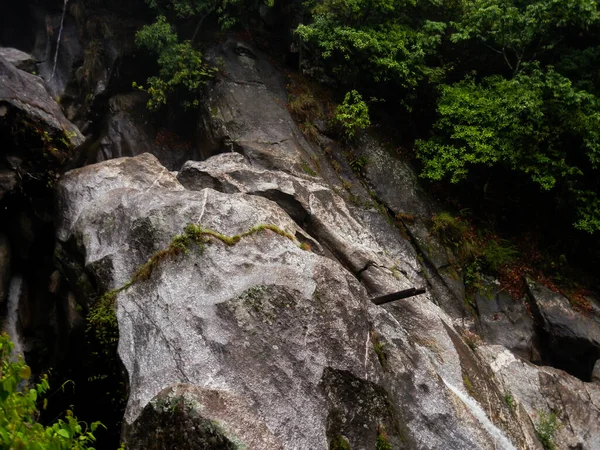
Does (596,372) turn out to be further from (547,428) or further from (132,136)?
(132,136)

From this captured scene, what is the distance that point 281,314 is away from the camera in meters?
5.50

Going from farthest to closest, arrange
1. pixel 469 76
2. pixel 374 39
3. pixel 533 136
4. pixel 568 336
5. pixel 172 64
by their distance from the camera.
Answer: pixel 469 76
pixel 172 64
pixel 374 39
pixel 533 136
pixel 568 336

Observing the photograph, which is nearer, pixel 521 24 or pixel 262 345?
pixel 262 345

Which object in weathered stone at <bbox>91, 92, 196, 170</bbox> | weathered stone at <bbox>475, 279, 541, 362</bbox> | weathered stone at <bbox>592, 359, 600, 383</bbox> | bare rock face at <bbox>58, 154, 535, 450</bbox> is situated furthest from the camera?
weathered stone at <bbox>91, 92, 196, 170</bbox>

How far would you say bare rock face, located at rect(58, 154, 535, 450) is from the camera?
185 inches

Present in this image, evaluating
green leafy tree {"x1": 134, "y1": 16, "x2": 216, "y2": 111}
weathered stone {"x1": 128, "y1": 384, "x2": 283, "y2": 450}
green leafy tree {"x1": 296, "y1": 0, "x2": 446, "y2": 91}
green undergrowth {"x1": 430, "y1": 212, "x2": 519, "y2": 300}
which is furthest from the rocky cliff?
green leafy tree {"x1": 296, "y1": 0, "x2": 446, "y2": 91}

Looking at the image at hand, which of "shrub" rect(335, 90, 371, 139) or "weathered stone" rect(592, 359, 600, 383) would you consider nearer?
"weathered stone" rect(592, 359, 600, 383)

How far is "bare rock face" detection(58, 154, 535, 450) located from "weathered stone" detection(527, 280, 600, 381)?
14.8 feet

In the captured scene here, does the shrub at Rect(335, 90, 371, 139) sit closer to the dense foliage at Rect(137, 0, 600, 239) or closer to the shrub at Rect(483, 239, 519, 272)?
the dense foliage at Rect(137, 0, 600, 239)

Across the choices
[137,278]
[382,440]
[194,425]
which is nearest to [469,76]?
[382,440]

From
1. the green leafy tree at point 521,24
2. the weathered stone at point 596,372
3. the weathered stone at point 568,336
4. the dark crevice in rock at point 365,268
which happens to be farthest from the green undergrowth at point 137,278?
the green leafy tree at point 521,24

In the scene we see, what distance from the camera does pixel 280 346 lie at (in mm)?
5273

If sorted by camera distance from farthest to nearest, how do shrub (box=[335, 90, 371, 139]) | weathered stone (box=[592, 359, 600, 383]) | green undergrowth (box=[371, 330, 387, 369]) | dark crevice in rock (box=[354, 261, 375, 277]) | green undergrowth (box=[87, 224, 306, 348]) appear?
shrub (box=[335, 90, 371, 139]), weathered stone (box=[592, 359, 600, 383]), dark crevice in rock (box=[354, 261, 375, 277]), green undergrowth (box=[371, 330, 387, 369]), green undergrowth (box=[87, 224, 306, 348])

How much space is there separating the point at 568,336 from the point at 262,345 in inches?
356
